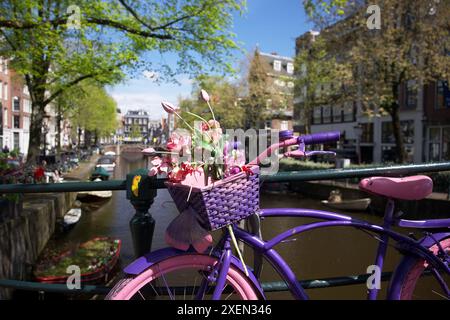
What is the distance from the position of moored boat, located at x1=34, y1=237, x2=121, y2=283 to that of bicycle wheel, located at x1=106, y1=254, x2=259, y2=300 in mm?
5781

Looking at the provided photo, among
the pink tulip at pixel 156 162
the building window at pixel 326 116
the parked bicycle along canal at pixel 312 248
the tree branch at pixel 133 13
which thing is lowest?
the parked bicycle along canal at pixel 312 248

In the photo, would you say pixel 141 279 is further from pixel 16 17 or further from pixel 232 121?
pixel 232 121

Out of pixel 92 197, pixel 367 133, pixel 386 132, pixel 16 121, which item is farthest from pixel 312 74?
pixel 16 121

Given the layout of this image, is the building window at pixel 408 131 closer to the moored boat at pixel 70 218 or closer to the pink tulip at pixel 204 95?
the moored boat at pixel 70 218

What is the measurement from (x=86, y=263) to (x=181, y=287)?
6893mm

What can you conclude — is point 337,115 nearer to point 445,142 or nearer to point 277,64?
point 445,142

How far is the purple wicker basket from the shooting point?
1.63 meters

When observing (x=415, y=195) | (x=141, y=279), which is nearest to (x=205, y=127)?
(x=141, y=279)

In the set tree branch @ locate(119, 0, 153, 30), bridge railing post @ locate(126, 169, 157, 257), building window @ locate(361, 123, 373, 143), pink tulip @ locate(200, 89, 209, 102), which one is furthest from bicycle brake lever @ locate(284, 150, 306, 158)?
building window @ locate(361, 123, 373, 143)

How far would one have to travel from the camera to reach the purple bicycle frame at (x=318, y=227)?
6.25ft

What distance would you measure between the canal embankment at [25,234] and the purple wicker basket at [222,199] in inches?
222

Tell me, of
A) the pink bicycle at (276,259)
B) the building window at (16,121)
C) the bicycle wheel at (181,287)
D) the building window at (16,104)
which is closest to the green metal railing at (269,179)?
the pink bicycle at (276,259)

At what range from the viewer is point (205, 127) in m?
1.73

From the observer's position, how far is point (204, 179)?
1.67 m
